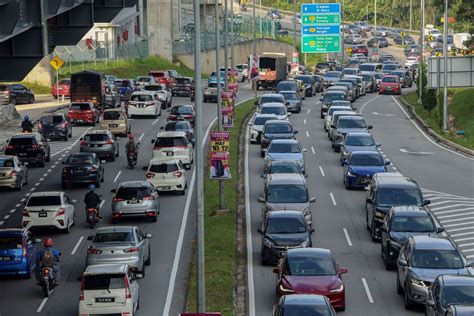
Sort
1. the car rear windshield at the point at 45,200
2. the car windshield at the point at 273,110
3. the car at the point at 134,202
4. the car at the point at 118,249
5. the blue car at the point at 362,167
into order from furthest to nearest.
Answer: the car windshield at the point at 273,110, the blue car at the point at 362,167, the car at the point at 134,202, the car rear windshield at the point at 45,200, the car at the point at 118,249

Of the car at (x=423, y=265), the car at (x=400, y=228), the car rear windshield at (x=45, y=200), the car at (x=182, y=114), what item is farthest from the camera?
the car at (x=182, y=114)

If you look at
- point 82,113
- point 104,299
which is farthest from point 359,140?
point 104,299

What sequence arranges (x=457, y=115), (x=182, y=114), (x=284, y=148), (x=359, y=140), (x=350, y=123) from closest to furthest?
(x=284, y=148)
(x=359, y=140)
(x=350, y=123)
(x=182, y=114)
(x=457, y=115)

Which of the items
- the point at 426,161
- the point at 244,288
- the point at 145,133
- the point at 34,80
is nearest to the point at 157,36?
the point at 34,80

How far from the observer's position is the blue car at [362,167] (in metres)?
45.5

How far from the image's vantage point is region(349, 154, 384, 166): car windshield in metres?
45.9

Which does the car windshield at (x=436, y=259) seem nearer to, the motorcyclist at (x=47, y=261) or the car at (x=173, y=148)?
the motorcyclist at (x=47, y=261)

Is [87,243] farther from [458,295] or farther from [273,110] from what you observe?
[273,110]

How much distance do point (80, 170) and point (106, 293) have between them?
20.6m

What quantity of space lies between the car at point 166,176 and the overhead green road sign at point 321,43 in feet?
161

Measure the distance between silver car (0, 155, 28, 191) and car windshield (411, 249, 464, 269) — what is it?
22233mm

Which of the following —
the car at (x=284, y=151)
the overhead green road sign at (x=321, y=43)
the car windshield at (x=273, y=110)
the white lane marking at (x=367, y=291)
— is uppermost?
the overhead green road sign at (x=321, y=43)

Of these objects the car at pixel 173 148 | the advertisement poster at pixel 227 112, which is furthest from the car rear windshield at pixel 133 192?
the advertisement poster at pixel 227 112

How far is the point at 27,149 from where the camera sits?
172 ft
